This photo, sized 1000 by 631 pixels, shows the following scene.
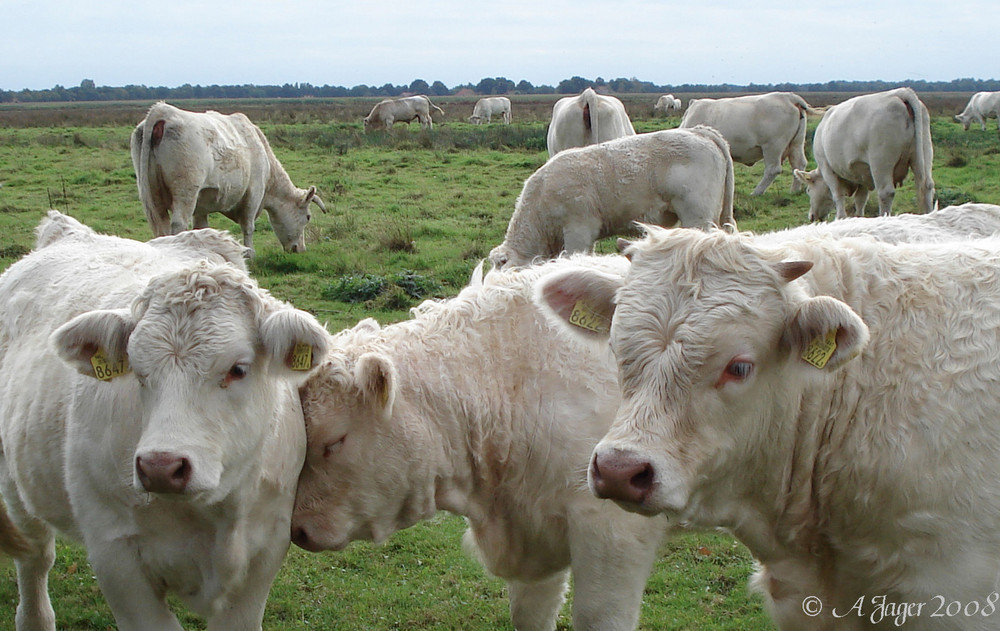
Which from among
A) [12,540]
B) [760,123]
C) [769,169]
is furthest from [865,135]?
[12,540]

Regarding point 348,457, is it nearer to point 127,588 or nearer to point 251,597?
point 251,597

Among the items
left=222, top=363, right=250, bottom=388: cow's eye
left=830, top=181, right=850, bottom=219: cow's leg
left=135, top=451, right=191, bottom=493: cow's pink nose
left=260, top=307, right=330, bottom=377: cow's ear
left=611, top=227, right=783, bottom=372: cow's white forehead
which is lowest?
left=830, top=181, right=850, bottom=219: cow's leg

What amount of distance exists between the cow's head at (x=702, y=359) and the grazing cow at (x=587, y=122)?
12.5m

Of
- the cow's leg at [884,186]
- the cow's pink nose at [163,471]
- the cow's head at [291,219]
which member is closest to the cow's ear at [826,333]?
the cow's pink nose at [163,471]

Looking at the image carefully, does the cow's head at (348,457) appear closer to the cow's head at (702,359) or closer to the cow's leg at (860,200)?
the cow's head at (702,359)

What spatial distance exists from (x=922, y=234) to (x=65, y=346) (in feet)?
14.1

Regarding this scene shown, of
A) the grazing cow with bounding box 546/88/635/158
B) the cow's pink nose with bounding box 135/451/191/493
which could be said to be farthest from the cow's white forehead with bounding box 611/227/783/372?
the grazing cow with bounding box 546/88/635/158

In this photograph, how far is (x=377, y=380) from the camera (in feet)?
11.6

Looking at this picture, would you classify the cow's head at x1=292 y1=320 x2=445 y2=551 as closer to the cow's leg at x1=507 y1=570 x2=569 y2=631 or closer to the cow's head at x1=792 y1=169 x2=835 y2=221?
the cow's leg at x1=507 y1=570 x2=569 y2=631

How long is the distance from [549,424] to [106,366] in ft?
5.69

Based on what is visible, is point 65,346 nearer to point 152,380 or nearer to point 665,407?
point 152,380

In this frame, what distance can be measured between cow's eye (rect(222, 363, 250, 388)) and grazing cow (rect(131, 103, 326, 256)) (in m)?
8.59

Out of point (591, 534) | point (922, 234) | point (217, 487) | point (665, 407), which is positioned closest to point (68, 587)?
point (217, 487)

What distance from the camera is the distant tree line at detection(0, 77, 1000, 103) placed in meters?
129
